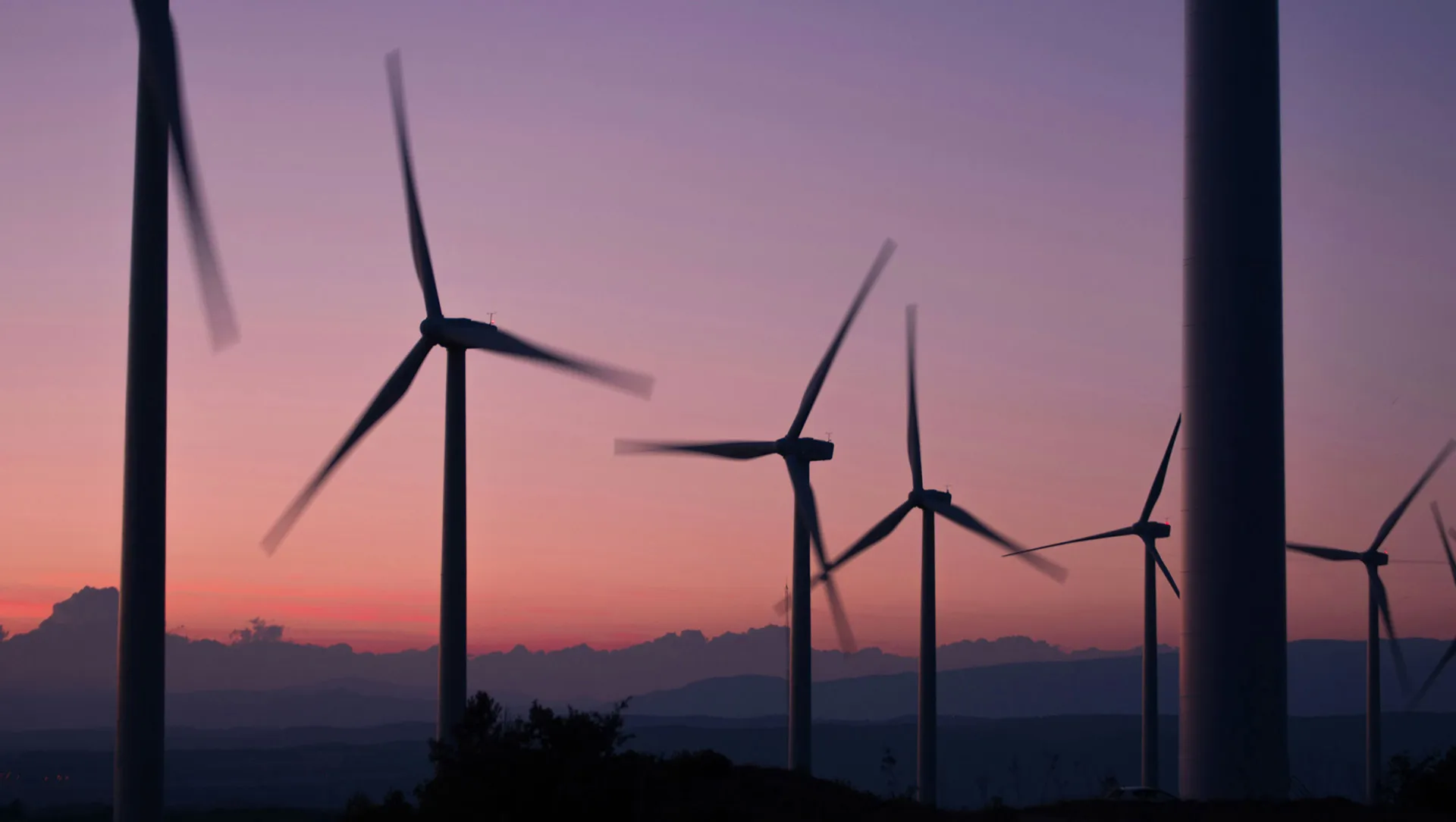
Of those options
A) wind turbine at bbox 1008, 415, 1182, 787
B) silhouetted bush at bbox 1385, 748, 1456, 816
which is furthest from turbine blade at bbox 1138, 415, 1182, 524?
silhouetted bush at bbox 1385, 748, 1456, 816

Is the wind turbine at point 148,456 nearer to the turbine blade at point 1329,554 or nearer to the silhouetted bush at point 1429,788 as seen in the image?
the silhouetted bush at point 1429,788

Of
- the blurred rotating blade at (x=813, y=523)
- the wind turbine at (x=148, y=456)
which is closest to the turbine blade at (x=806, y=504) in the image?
the blurred rotating blade at (x=813, y=523)

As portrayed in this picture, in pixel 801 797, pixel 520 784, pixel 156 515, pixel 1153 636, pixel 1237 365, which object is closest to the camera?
pixel 156 515

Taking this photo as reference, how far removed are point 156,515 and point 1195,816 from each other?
25.4 metres

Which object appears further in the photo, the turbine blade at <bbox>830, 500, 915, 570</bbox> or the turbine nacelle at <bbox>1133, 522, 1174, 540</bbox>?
the turbine nacelle at <bbox>1133, 522, 1174, 540</bbox>

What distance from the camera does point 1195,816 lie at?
37125 millimetres

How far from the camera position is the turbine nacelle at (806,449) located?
77938 millimetres

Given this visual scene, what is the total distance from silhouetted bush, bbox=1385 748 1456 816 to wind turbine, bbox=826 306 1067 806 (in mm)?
31063

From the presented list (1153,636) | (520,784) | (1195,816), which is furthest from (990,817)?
(1153,636)

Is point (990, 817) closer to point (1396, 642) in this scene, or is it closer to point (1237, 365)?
point (1237, 365)

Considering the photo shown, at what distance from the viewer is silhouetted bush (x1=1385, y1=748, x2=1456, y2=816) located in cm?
4544

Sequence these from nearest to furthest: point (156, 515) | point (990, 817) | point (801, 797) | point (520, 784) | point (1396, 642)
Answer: point (156, 515) < point (520, 784) < point (990, 817) < point (801, 797) < point (1396, 642)

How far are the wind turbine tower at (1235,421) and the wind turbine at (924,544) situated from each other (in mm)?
32852

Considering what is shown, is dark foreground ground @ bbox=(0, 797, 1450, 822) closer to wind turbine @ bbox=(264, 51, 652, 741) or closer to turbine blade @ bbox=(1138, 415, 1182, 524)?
wind turbine @ bbox=(264, 51, 652, 741)
